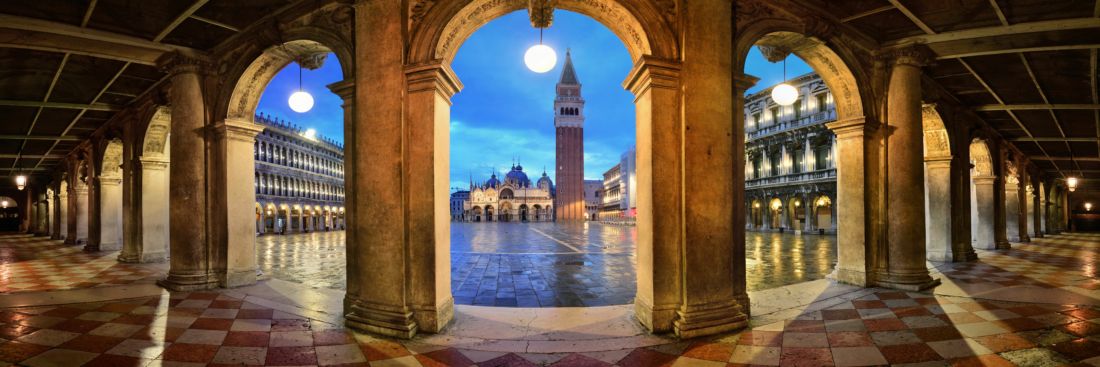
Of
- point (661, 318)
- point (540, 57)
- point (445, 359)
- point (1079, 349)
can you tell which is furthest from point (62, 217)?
point (1079, 349)

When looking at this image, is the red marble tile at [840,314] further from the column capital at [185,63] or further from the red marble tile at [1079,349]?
the column capital at [185,63]

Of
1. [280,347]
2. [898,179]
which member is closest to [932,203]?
[898,179]

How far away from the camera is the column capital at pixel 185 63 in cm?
737

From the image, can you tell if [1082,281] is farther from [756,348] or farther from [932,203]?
[756,348]

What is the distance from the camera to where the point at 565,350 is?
14.7 ft

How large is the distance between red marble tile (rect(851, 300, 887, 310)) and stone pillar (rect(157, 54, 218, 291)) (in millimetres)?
9750

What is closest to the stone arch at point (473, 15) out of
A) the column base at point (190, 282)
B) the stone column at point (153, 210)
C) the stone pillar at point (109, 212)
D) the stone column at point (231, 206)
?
the stone column at point (231, 206)

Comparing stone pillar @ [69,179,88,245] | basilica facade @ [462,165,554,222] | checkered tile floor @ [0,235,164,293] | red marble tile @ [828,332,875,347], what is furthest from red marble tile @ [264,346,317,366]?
basilica facade @ [462,165,554,222]

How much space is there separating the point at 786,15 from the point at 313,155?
5702 cm

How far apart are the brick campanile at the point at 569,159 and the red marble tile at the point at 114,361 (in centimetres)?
7408

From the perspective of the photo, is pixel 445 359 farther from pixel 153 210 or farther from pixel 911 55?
pixel 153 210

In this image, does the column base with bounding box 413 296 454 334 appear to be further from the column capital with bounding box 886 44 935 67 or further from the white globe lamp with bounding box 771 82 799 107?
the column capital with bounding box 886 44 935 67

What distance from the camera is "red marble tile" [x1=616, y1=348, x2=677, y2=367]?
4137 mm

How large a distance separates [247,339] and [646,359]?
420 cm
